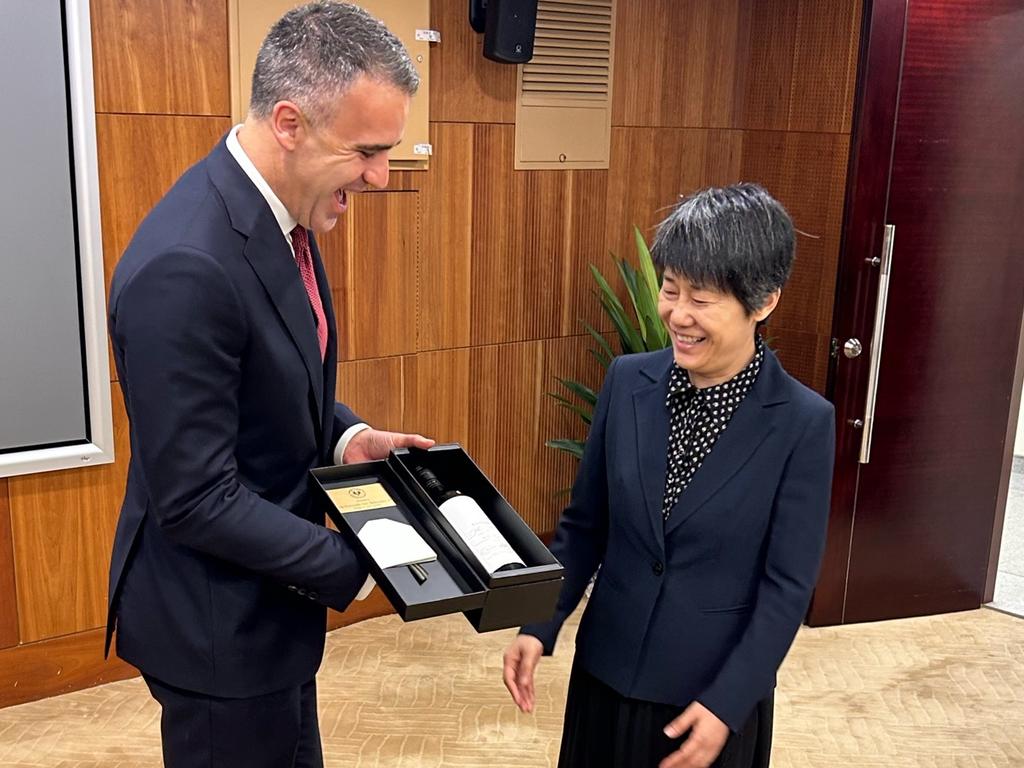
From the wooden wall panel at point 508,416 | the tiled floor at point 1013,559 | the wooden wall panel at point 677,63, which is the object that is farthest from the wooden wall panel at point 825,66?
the tiled floor at point 1013,559

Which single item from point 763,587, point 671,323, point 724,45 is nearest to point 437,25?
point 724,45

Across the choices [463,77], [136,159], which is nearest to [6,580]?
[136,159]

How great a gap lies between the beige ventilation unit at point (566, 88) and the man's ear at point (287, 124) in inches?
94.7

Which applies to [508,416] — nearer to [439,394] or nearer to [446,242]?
[439,394]

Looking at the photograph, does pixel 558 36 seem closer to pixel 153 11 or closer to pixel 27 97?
pixel 153 11

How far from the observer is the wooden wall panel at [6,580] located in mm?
3236


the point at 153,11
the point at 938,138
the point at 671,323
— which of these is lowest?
the point at 671,323

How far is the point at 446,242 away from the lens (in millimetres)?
3922

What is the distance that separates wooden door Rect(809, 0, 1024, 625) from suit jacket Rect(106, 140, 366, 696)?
7.96 feet

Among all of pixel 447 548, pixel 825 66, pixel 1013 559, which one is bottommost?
pixel 1013 559

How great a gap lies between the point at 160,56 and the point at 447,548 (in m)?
2.06

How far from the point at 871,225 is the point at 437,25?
5.27 feet

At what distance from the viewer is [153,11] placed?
315cm

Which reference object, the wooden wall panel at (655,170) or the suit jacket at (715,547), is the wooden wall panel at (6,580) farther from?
the wooden wall panel at (655,170)
